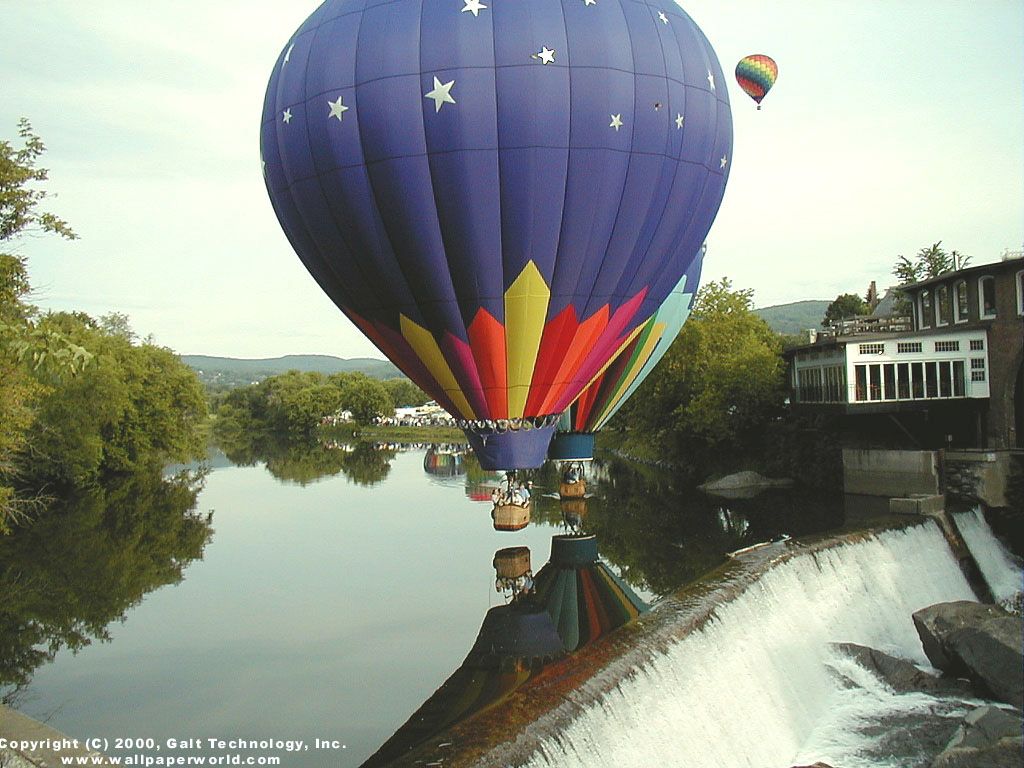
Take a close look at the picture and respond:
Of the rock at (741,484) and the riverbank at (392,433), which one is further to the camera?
the riverbank at (392,433)

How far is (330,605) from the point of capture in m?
20.2

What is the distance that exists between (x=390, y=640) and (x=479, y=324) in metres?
6.17

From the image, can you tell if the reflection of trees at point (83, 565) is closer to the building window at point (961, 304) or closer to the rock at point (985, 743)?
the rock at point (985, 743)

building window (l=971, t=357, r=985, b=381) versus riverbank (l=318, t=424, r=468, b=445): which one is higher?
building window (l=971, t=357, r=985, b=381)

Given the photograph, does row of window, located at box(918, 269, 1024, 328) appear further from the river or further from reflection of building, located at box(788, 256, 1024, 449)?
the river

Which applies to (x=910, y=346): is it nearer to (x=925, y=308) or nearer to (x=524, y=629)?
(x=925, y=308)

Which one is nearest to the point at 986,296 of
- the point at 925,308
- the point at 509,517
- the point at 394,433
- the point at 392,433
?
the point at 925,308

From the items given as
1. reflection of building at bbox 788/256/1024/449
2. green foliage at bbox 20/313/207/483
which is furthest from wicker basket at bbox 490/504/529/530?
green foliage at bbox 20/313/207/483

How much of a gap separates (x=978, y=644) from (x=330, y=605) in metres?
12.1

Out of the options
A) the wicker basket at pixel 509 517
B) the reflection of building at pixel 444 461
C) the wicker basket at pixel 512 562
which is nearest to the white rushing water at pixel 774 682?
the wicker basket at pixel 512 562

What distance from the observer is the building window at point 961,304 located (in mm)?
Answer: 30766

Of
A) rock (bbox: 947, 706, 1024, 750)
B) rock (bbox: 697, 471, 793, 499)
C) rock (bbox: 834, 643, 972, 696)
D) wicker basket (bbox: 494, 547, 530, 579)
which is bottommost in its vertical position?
rock (bbox: 834, 643, 972, 696)

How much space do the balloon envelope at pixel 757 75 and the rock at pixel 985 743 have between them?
2252 cm

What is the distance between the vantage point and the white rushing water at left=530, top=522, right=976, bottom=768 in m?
11.2
